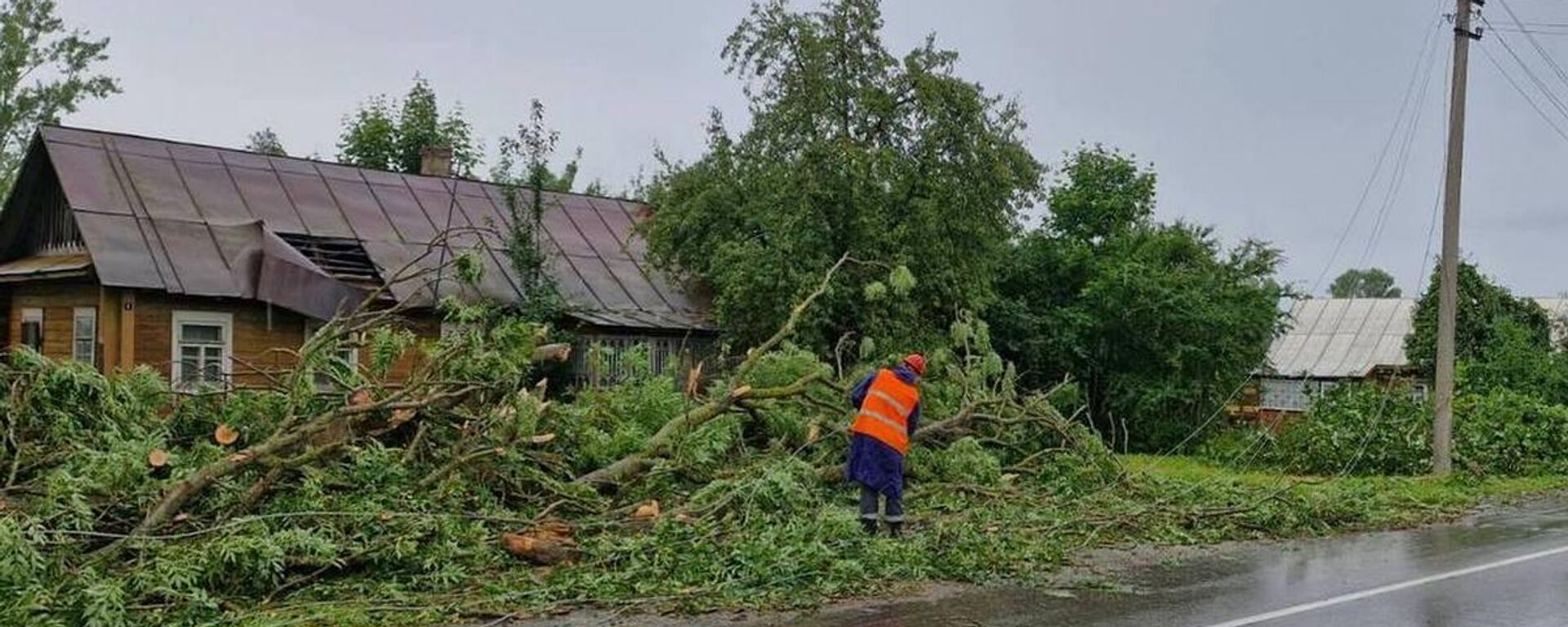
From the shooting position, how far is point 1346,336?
3928 centimetres

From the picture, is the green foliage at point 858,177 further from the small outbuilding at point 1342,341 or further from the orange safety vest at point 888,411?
the small outbuilding at point 1342,341

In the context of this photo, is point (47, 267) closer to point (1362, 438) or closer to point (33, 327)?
point (33, 327)

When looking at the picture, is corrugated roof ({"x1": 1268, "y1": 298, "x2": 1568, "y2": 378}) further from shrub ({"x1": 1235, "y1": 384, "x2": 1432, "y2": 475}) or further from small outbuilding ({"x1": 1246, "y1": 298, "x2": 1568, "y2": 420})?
shrub ({"x1": 1235, "y1": 384, "x2": 1432, "y2": 475})

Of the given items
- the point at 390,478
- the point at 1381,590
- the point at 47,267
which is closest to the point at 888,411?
the point at 1381,590

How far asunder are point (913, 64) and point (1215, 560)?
34.8 ft

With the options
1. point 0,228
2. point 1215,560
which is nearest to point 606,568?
point 1215,560

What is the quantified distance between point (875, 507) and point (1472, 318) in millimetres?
21668

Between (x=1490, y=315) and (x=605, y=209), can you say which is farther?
(x=1490, y=315)

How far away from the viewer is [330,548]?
792 centimetres

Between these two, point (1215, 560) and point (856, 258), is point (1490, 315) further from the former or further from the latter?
point (1215, 560)

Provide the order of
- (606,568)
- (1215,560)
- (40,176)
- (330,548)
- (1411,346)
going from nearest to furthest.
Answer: (330,548), (606,568), (1215,560), (40,176), (1411,346)

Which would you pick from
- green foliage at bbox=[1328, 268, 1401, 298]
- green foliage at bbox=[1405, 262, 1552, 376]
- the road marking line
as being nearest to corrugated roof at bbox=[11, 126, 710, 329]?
the road marking line

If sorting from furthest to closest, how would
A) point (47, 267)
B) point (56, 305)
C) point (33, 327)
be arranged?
point (33, 327) → point (56, 305) → point (47, 267)

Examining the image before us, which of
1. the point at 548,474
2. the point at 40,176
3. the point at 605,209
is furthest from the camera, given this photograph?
the point at 605,209
